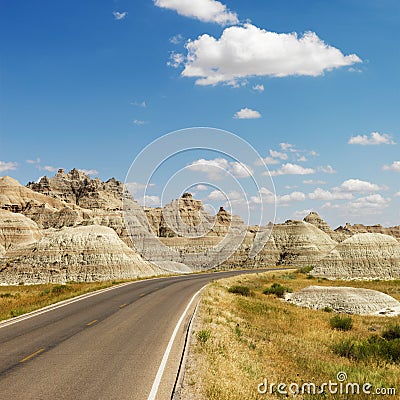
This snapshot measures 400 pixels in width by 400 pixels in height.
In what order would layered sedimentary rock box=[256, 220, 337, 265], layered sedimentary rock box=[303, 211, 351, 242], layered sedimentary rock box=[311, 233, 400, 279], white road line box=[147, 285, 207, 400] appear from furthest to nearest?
layered sedimentary rock box=[303, 211, 351, 242] < layered sedimentary rock box=[256, 220, 337, 265] < layered sedimentary rock box=[311, 233, 400, 279] < white road line box=[147, 285, 207, 400]

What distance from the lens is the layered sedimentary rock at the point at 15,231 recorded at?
4510 inches

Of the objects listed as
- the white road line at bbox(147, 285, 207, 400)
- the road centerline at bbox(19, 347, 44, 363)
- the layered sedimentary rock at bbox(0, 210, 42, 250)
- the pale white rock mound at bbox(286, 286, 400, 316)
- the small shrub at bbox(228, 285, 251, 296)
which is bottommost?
the pale white rock mound at bbox(286, 286, 400, 316)

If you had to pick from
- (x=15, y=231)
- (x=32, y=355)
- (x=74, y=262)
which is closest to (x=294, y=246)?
(x=74, y=262)

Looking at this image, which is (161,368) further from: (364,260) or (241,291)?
(364,260)

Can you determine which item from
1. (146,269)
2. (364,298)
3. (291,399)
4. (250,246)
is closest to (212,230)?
(250,246)

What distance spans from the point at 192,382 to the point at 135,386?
49.0 inches

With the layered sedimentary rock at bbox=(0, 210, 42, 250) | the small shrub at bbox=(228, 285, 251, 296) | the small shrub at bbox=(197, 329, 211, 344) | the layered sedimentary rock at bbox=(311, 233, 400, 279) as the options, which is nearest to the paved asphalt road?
the small shrub at bbox=(197, 329, 211, 344)

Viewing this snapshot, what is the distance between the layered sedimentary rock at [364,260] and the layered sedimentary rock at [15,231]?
78939mm

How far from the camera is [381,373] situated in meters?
13.4

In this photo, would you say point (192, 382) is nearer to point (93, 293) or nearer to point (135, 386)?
point (135, 386)

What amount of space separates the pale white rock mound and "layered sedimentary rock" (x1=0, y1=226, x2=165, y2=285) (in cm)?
3192

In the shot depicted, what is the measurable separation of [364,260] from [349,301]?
44928 millimetres

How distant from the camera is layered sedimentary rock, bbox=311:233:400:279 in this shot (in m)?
76.6

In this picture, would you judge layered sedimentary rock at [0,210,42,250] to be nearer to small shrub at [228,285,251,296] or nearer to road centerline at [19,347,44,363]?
small shrub at [228,285,251,296]
